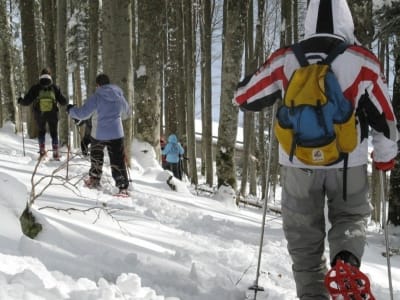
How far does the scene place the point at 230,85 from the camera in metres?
9.20

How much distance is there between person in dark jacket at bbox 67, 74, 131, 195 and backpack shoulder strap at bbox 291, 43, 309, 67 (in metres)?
4.28

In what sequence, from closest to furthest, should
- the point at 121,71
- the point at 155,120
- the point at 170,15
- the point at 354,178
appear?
the point at 354,178 → the point at 121,71 → the point at 155,120 → the point at 170,15

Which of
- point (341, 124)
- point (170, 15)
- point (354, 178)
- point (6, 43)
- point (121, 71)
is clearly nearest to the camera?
point (341, 124)

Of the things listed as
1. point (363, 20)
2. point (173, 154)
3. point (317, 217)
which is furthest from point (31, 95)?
point (317, 217)

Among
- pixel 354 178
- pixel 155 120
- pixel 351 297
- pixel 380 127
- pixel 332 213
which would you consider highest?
pixel 380 127

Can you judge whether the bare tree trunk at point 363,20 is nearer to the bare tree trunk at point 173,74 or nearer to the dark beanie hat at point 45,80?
the dark beanie hat at point 45,80

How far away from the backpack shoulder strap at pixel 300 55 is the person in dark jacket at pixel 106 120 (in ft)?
14.1

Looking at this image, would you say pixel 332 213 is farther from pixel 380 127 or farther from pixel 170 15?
pixel 170 15

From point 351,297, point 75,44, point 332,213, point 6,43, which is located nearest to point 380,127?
point 332,213

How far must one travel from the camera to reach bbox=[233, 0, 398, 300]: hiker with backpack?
2.93 metres

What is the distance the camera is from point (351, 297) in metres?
2.67

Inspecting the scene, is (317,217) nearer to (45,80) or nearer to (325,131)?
(325,131)

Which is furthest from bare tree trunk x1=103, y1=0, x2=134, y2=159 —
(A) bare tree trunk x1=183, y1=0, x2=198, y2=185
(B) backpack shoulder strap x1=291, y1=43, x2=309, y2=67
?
(A) bare tree trunk x1=183, y1=0, x2=198, y2=185

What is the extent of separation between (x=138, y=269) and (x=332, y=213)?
1.46m
